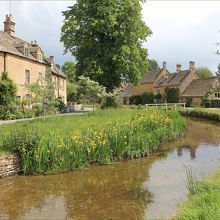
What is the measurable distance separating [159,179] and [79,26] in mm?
32917

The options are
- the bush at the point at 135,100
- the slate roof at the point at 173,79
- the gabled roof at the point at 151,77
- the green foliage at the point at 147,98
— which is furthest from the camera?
the bush at the point at 135,100

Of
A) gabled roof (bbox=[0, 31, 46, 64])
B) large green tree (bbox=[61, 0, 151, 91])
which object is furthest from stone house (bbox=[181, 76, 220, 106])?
gabled roof (bbox=[0, 31, 46, 64])

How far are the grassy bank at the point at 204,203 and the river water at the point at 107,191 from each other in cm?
115

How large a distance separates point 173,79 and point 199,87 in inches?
436

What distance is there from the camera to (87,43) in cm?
4228

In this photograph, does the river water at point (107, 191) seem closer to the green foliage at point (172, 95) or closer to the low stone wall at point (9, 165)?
the low stone wall at point (9, 165)

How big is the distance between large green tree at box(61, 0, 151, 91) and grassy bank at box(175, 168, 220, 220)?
31.2 metres

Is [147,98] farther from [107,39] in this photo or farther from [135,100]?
[107,39]

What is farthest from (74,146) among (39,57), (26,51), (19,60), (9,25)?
(9,25)

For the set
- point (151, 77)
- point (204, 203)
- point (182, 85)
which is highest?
point (151, 77)

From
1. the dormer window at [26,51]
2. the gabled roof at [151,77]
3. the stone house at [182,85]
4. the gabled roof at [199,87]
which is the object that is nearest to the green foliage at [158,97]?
the stone house at [182,85]

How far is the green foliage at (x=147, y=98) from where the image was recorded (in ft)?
294

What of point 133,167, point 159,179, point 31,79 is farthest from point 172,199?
point 31,79

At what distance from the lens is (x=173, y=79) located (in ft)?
278
